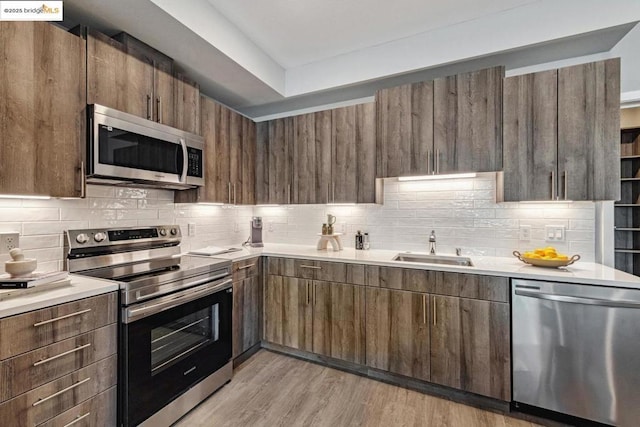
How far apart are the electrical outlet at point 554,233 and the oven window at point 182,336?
2.71 m

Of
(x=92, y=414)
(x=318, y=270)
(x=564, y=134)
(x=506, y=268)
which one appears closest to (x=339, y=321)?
(x=318, y=270)

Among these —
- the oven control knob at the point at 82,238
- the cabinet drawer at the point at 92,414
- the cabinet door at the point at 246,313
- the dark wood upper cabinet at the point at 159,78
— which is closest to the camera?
the cabinet drawer at the point at 92,414

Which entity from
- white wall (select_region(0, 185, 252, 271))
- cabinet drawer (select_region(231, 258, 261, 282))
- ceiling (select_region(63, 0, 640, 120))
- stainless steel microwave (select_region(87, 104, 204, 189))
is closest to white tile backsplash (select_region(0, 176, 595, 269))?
white wall (select_region(0, 185, 252, 271))

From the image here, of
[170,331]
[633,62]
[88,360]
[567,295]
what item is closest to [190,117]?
[170,331]

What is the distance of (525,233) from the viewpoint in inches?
96.3

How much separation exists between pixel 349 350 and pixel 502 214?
5.81 feet

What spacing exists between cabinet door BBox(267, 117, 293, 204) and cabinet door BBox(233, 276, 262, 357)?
3.08 ft

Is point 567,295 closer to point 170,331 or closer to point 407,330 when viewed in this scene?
point 407,330

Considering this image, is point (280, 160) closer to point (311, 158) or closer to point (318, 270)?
point (311, 158)

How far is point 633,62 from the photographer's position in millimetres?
2109

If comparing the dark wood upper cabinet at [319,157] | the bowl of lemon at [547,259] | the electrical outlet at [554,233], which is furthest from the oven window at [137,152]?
the electrical outlet at [554,233]

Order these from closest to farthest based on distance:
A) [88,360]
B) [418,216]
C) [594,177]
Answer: [88,360], [594,177], [418,216]

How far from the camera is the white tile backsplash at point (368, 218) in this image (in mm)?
1845

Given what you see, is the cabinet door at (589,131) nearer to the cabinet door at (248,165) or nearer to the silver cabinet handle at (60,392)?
the cabinet door at (248,165)
